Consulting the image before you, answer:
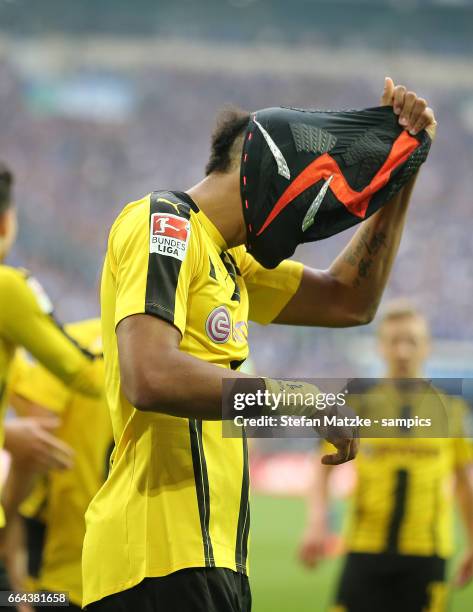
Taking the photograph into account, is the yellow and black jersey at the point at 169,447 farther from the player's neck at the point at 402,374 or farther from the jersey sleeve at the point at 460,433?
the player's neck at the point at 402,374

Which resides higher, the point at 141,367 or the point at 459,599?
the point at 141,367

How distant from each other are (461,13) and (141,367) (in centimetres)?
2604

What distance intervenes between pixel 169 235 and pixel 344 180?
0.52m

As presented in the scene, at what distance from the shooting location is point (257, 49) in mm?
25969

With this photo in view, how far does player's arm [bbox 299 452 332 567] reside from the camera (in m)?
5.13

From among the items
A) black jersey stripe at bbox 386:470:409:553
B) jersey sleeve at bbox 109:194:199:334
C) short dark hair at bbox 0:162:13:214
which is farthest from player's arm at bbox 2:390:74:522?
black jersey stripe at bbox 386:470:409:553

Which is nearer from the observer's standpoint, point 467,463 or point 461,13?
point 467,463

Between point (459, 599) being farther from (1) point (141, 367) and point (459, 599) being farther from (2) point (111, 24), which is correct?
(2) point (111, 24)

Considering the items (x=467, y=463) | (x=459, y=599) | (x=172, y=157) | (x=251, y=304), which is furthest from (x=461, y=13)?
(x=251, y=304)

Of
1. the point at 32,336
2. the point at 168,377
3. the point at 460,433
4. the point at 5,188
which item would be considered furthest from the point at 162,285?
the point at 460,433

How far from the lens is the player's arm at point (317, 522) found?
5129mm

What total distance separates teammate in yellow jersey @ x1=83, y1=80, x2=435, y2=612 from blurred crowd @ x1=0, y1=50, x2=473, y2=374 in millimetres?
19548

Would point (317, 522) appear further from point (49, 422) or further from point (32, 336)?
point (32, 336)

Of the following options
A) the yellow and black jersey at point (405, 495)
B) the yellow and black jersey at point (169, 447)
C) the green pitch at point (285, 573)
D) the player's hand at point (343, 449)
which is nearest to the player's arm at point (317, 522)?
the yellow and black jersey at point (405, 495)
